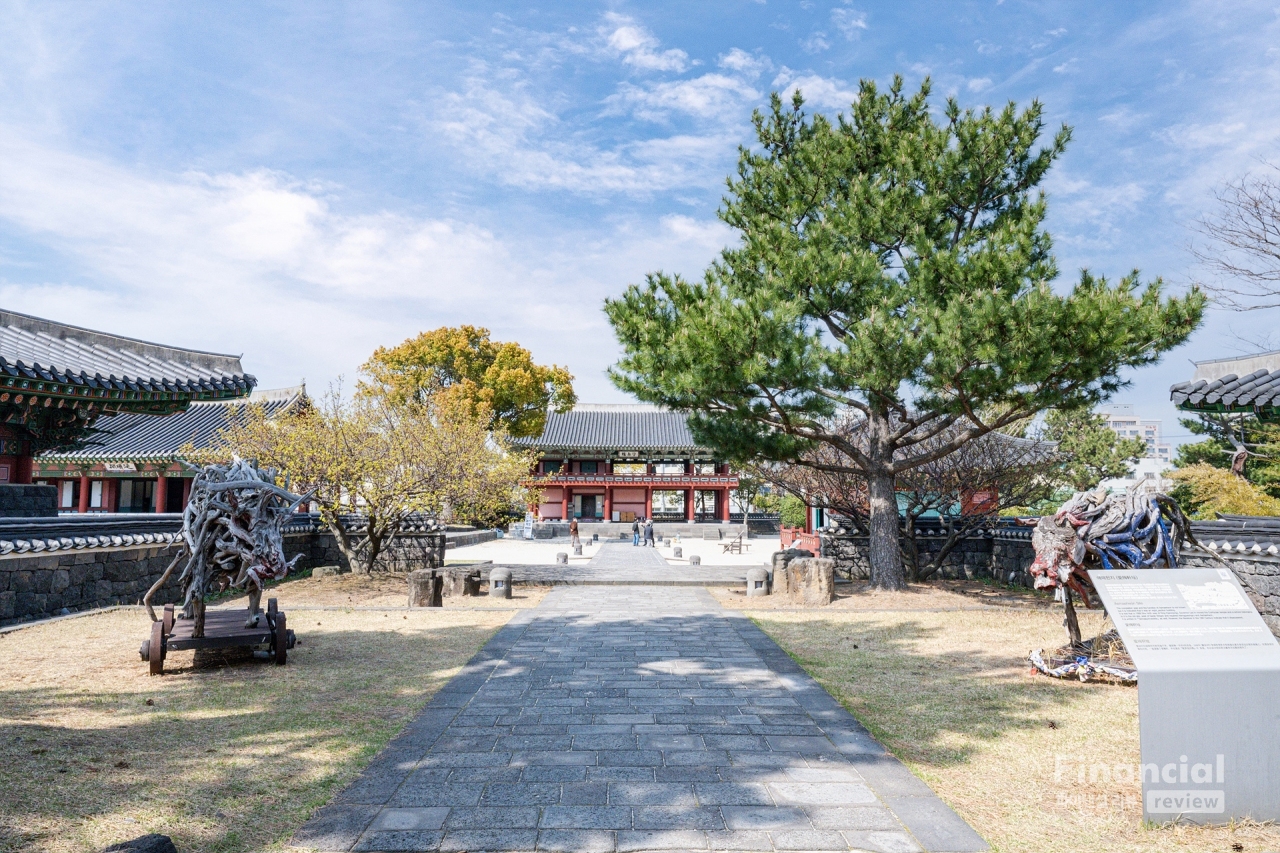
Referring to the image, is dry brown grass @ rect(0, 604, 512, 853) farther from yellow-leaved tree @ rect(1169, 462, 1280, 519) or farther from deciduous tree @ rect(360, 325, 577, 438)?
deciduous tree @ rect(360, 325, 577, 438)

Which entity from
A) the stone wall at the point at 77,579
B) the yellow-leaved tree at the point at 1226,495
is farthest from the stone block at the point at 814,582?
the stone wall at the point at 77,579

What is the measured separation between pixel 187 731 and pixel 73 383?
6388 millimetres

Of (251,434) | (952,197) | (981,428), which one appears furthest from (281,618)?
(952,197)

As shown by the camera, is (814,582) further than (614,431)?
No

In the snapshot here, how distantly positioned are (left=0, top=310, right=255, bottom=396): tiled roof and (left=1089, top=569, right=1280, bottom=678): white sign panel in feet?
35.2

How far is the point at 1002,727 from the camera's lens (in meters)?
4.99

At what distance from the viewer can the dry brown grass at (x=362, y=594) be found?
444 inches

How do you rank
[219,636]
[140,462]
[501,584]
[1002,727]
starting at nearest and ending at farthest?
[1002,727] < [219,636] < [501,584] < [140,462]

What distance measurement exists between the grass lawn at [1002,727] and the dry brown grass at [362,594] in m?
4.62

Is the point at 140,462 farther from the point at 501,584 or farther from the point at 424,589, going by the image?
the point at 424,589

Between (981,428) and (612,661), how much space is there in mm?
7043

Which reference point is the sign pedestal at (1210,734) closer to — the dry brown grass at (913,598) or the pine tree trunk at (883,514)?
the dry brown grass at (913,598)

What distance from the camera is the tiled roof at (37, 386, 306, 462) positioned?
24.0 meters

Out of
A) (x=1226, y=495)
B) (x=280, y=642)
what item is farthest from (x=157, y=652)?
(x=1226, y=495)
